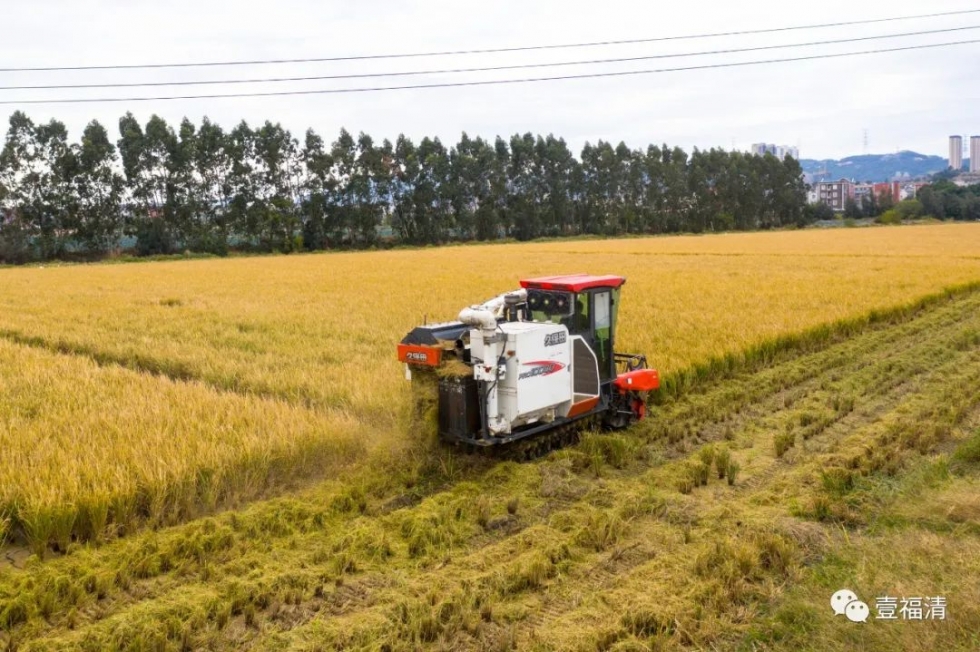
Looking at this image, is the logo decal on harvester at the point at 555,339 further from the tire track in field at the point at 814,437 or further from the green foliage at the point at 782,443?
the green foliage at the point at 782,443

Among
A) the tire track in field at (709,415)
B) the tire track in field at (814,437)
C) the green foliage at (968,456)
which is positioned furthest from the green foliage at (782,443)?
the green foliage at (968,456)

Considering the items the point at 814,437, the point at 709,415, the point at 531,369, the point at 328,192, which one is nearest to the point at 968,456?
the point at 814,437

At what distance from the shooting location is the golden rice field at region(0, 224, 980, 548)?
20.1 feet

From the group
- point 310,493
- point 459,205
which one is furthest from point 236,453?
point 459,205

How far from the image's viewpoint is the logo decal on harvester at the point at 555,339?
286 inches

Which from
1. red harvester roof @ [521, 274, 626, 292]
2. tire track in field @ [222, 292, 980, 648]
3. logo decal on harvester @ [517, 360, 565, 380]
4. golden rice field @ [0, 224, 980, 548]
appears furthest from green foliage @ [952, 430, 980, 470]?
golden rice field @ [0, 224, 980, 548]

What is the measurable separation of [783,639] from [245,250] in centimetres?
6113

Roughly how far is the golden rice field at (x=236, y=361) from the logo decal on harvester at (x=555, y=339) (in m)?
1.62

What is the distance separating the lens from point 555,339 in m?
7.38

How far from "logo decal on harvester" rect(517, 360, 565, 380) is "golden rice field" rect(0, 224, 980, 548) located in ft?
4.44

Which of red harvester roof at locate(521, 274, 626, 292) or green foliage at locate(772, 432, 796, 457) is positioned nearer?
green foliage at locate(772, 432, 796, 457)

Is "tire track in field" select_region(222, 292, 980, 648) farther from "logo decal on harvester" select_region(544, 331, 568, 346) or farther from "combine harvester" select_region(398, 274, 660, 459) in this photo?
"logo decal on harvester" select_region(544, 331, 568, 346)

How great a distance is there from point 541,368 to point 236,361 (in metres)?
5.94

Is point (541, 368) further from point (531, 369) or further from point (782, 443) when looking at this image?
point (782, 443)
